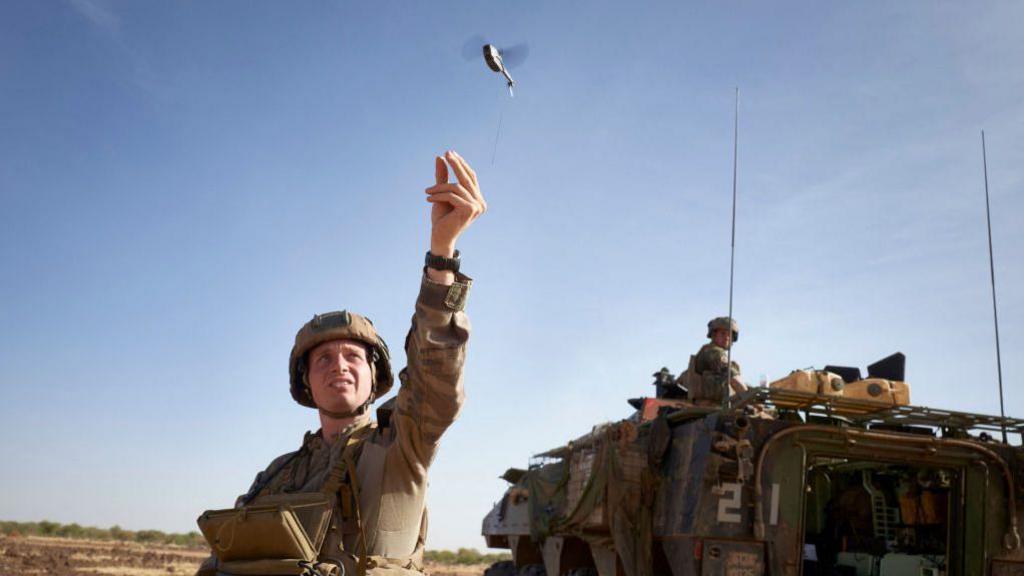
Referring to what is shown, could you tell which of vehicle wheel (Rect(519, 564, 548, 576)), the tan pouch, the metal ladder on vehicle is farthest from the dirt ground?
the tan pouch

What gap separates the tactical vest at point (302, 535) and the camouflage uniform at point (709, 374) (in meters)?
6.94

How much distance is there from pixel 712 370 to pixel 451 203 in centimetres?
727

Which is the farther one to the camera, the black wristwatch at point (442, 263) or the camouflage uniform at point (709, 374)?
the camouflage uniform at point (709, 374)

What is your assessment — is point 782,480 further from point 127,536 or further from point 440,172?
point 127,536

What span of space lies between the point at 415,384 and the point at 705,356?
7.23 m

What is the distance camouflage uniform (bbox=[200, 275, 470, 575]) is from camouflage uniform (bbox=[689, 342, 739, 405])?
683 centimetres

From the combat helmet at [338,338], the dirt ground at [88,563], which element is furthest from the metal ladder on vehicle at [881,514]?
the dirt ground at [88,563]

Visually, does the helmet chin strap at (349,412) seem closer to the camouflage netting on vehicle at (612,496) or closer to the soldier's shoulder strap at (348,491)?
the soldier's shoulder strap at (348,491)

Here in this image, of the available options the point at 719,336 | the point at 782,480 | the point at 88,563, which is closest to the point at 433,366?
the point at 782,480

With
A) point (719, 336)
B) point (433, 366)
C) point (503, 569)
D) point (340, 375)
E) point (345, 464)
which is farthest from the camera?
point (503, 569)

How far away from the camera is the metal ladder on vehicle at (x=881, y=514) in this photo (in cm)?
877

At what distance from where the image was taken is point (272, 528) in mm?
2420

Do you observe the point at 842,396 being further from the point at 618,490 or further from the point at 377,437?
the point at 377,437

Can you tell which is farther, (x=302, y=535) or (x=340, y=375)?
(x=340, y=375)
